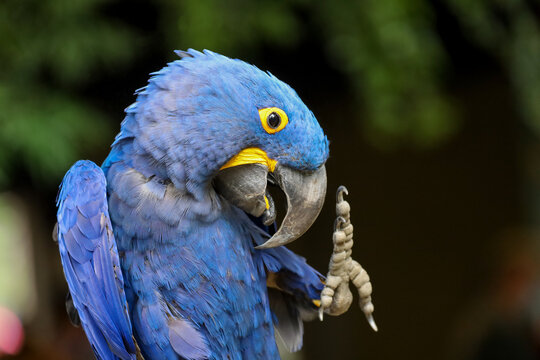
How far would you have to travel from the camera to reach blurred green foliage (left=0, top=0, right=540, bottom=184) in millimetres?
2090

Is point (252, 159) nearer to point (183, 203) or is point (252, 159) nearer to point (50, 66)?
point (183, 203)

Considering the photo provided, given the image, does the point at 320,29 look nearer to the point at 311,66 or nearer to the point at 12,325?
the point at 311,66

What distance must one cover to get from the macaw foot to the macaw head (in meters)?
0.06

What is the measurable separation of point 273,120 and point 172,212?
258mm

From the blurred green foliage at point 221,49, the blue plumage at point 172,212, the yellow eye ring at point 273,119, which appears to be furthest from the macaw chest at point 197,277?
the blurred green foliage at point 221,49

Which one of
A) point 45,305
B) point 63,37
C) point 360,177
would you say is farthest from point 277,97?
point 45,305

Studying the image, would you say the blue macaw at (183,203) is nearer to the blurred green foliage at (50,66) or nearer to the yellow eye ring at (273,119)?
the yellow eye ring at (273,119)

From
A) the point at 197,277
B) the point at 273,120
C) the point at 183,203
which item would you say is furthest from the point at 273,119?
the point at 197,277

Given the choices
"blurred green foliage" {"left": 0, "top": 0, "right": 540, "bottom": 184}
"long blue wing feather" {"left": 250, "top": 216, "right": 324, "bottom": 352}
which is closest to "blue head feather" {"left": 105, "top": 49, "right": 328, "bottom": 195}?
"long blue wing feather" {"left": 250, "top": 216, "right": 324, "bottom": 352}

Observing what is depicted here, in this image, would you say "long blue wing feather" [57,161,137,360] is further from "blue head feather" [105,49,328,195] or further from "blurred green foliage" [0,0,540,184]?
"blurred green foliage" [0,0,540,184]

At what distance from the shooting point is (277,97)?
1.14m

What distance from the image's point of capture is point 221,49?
212cm

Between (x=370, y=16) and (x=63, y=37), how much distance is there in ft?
3.67

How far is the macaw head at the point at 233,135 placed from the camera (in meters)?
1.11
